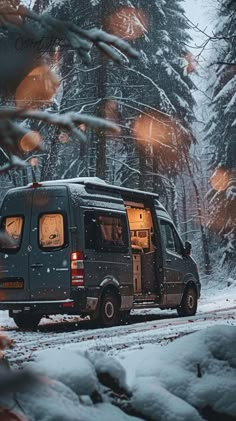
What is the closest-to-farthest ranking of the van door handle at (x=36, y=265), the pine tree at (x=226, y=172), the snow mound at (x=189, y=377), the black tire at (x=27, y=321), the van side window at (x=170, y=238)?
the snow mound at (x=189, y=377)
the van door handle at (x=36, y=265)
the black tire at (x=27, y=321)
the van side window at (x=170, y=238)
the pine tree at (x=226, y=172)

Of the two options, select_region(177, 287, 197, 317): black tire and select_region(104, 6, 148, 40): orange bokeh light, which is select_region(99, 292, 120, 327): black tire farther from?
select_region(104, 6, 148, 40): orange bokeh light

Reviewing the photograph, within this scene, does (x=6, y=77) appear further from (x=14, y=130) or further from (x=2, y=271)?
(x=2, y=271)

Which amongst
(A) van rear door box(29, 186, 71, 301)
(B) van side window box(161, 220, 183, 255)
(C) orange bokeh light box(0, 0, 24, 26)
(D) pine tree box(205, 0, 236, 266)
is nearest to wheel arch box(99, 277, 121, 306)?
(A) van rear door box(29, 186, 71, 301)

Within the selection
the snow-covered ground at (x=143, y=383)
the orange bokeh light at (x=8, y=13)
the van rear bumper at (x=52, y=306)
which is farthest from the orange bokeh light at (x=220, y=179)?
the orange bokeh light at (x=8, y=13)

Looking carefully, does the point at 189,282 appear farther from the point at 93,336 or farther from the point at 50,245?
the point at 93,336

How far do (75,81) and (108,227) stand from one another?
36.3 feet

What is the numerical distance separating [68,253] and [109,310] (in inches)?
63.1

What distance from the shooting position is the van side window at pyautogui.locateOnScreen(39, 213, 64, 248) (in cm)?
1227

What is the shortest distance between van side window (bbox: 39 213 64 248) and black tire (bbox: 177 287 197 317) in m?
4.58

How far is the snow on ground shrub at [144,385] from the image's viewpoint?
11.8 ft

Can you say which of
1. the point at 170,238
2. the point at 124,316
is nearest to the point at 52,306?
the point at 124,316

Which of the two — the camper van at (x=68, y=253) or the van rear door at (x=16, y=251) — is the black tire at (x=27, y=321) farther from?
the van rear door at (x=16, y=251)

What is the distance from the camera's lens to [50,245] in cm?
1238

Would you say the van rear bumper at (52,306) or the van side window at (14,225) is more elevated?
the van side window at (14,225)
